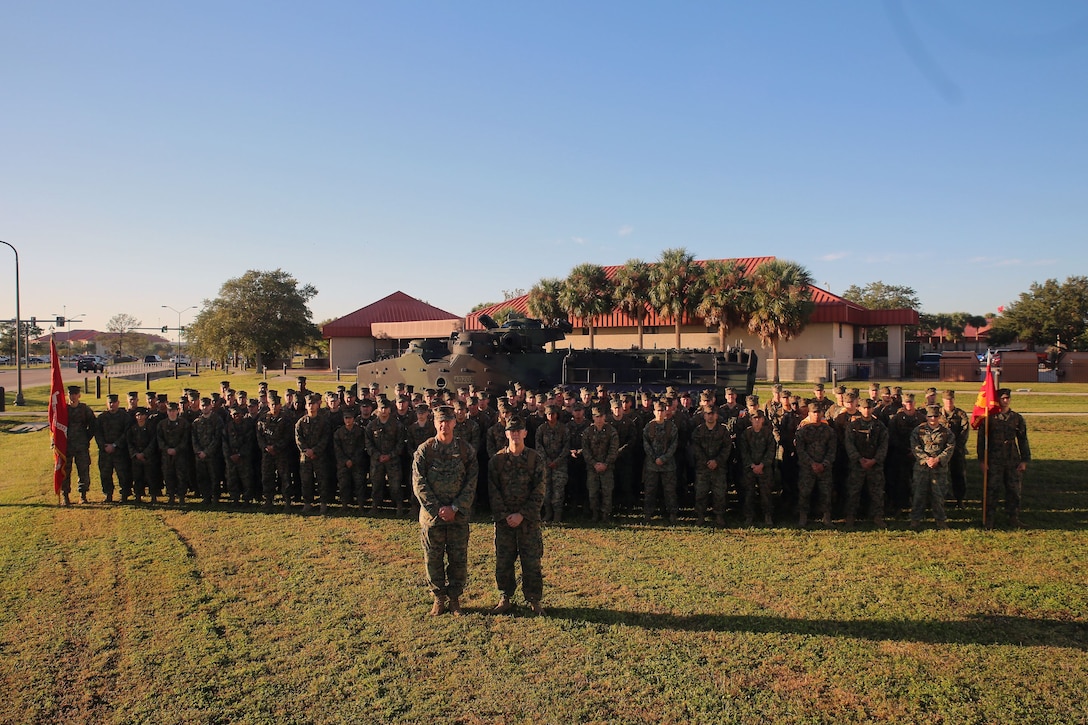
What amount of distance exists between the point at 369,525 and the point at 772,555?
5.10 m

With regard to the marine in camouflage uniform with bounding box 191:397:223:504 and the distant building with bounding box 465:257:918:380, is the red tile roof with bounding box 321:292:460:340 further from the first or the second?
the marine in camouflage uniform with bounding box 191:397:223:504

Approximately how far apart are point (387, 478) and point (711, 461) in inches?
174

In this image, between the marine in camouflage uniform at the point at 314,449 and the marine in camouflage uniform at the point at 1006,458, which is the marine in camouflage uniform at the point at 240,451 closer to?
the marine in camouflage uniform at the point at 314,449

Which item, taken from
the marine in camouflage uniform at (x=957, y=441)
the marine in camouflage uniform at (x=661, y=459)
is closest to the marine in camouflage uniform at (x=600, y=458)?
the marine in camouflage uniform at (x=661, y=459)

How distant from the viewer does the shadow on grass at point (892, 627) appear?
5922 millimetres

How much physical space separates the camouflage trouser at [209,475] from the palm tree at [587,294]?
89.9 feet

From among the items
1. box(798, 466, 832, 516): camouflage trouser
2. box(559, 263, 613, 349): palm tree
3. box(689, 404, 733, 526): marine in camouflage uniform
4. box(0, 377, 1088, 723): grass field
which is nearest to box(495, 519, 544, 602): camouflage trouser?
box(0, 377, 1088, 723): grass field

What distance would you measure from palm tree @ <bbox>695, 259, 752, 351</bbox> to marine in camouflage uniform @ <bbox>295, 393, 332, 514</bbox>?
26126 mm

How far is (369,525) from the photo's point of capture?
984cm

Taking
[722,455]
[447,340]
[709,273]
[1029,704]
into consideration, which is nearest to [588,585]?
[722,455]

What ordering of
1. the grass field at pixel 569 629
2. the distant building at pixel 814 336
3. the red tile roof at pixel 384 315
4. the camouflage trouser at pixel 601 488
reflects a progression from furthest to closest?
the red tile roof at pixel 384 315 < the distant building at pixel 814 336 < the camouflage trouser at pixel 601 488 < the grass field at pixel 569 629

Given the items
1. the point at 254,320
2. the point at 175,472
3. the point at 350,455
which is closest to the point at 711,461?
the point at 350,455

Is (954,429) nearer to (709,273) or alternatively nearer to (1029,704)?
(1029,704)

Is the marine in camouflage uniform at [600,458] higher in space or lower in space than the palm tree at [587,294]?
lower
